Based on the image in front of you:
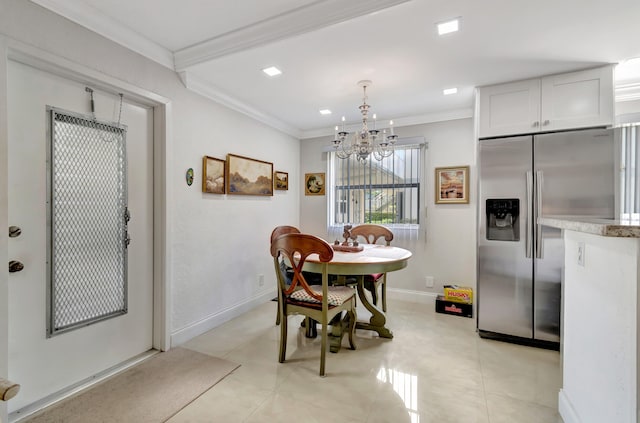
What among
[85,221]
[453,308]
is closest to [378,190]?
[453,308]

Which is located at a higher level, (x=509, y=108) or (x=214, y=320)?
(x=509, y=108)

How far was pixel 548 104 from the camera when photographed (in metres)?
2.60

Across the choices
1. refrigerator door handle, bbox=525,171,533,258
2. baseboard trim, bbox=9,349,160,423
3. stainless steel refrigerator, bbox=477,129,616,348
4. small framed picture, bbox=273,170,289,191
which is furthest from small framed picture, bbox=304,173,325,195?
baseboard trim, bbox=9,349,160,423

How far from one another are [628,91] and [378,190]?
2.62m

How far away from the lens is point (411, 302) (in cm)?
379

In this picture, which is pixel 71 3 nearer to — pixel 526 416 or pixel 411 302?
pixel 526 416

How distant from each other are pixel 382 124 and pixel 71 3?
3226mm

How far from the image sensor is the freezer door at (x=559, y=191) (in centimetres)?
244

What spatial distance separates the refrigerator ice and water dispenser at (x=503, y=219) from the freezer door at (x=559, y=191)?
0.16 m

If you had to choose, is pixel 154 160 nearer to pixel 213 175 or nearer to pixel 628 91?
pixel 213 175

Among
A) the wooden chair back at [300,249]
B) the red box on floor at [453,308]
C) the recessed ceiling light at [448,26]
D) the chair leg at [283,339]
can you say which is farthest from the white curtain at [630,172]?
the chair leg at [283,339]

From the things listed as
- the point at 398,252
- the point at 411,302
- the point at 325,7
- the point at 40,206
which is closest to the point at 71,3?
the point at 40,206

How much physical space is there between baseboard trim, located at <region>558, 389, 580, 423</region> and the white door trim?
2780mm

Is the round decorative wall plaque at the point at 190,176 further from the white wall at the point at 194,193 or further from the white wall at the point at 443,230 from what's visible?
the white wall at the point at 443,230
